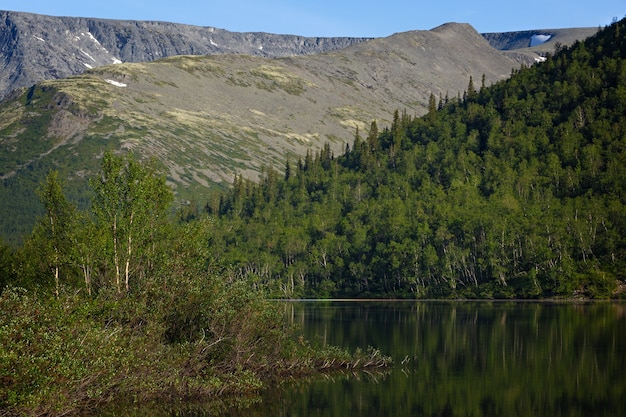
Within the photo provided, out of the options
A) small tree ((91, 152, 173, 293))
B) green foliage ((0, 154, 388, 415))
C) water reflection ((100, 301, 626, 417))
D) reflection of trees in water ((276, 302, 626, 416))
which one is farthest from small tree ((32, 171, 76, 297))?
reflection of trees in water ((276, 302, 626, 416))

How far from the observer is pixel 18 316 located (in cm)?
4903

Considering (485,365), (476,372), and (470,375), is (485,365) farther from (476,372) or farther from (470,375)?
(470,375)

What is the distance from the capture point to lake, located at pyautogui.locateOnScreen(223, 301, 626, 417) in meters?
59.6

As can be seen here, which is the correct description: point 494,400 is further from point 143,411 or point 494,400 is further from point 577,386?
point 143,411

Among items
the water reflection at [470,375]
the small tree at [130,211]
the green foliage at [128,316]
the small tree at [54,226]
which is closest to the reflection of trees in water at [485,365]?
the water reflection at [470,375]

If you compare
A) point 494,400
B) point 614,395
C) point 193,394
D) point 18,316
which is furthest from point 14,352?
point 614,395

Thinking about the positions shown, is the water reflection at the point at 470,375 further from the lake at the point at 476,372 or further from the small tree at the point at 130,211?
the small tree at the point at 130,211

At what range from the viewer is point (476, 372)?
75.4m

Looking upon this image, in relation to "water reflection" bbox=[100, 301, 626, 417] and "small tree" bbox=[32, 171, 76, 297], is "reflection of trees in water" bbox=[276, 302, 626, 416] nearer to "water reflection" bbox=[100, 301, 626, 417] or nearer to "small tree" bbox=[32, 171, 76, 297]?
"water reflection" bbox=[100, 301, 626, 417]

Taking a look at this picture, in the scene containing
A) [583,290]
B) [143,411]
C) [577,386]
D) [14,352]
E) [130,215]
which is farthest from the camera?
[583,290]

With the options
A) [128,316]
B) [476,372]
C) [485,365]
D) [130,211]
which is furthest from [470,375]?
[130,211]

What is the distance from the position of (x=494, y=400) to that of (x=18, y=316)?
33.0m

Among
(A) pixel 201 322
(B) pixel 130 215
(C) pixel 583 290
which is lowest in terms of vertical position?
(C) pixel 583 290

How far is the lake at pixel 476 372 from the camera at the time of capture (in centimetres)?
5962
